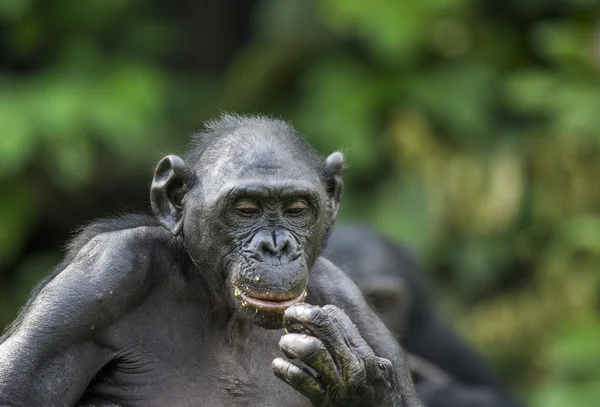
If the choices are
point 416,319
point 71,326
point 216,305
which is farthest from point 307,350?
point 416,319

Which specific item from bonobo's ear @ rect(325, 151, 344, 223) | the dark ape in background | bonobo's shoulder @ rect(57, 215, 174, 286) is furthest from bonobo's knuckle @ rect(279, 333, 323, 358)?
the dark ape in background

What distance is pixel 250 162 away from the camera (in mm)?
5668

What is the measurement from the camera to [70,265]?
222 inches

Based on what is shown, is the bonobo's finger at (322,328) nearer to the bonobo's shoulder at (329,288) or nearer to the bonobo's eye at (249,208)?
the bonobo's eye at (249,208)

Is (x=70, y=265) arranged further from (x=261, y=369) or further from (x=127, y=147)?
(x=127, y=147)

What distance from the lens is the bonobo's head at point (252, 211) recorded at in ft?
17.7

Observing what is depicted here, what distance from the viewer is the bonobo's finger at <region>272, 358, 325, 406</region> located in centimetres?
519

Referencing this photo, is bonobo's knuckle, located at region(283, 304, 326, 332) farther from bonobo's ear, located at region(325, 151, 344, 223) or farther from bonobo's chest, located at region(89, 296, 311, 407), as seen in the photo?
bonobo's ear, located at region(325, 151, 344, 223)

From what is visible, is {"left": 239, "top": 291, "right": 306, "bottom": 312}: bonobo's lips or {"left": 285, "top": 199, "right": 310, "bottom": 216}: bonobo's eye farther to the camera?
{"left": 285, "top": 199, "right": 310, "bottom": 216}: bonobo's eye

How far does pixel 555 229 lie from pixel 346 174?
226 centimetres

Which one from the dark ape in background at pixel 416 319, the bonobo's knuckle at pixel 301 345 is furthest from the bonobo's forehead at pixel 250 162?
the dark ape in background at pixel 416 319

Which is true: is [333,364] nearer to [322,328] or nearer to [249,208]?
[322,328]

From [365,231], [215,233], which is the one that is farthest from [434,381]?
[215,233]

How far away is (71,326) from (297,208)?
1.13 meters
